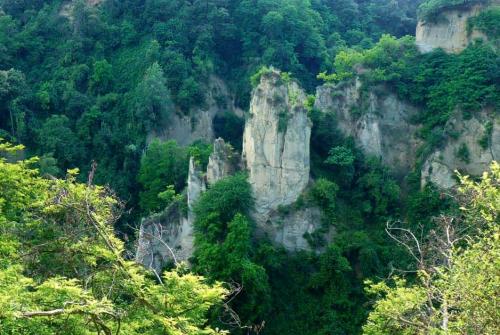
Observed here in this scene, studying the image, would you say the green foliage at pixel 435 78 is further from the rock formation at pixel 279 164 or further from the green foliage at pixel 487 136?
the rock formation at pixel 279 164

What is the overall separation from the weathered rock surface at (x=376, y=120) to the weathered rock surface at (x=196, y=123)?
43.6 ft

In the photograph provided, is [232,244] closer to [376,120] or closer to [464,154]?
[376,120]

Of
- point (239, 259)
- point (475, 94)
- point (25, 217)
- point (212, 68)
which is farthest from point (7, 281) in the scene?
point (212, 68)

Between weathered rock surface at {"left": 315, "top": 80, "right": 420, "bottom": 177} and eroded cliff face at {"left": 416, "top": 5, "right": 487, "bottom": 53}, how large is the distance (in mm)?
4073

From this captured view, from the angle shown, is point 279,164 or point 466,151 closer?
point 279,164

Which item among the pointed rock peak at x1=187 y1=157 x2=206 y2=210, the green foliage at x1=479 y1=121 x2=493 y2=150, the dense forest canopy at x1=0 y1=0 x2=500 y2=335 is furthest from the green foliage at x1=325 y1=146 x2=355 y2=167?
the green foliage at x1=479 y1=121 x2=493 y2=150

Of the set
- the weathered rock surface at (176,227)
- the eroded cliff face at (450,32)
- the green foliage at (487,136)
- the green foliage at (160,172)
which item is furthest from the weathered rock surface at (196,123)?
the green foliage at (487,136)

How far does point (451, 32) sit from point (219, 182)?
51.8 feet

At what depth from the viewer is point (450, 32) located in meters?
31.4

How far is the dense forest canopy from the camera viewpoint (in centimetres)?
1084

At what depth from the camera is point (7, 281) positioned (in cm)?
1000

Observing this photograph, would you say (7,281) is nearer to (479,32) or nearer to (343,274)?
(343,274)

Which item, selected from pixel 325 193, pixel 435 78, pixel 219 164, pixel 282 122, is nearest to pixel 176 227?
pixel 219 164

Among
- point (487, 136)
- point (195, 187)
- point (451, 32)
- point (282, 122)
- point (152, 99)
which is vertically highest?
point (451, 32)
